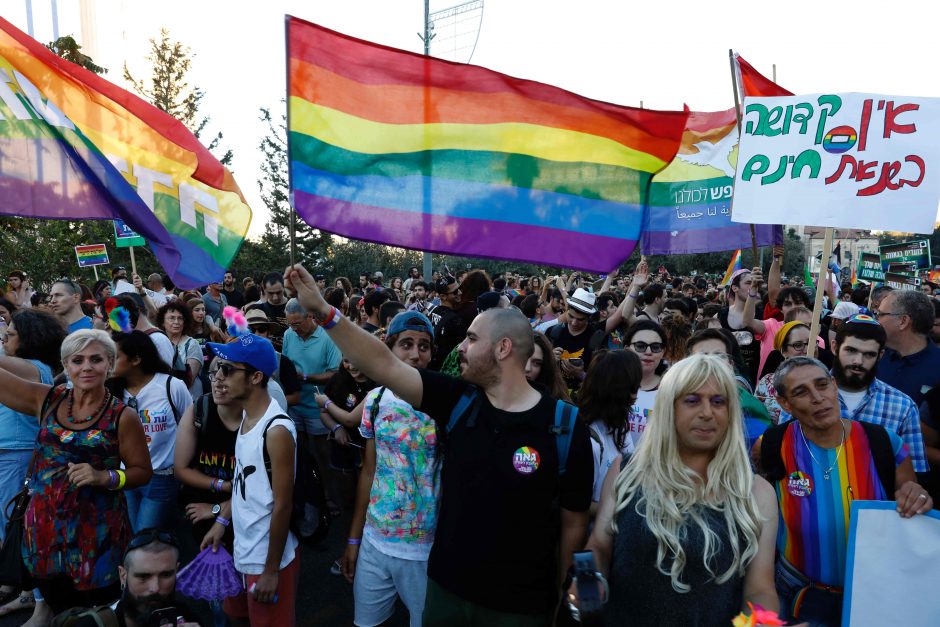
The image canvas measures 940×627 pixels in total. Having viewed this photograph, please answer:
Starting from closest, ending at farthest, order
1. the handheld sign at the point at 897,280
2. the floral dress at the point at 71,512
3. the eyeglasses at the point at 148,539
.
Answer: the eyeglasses at the point at 148,539, the floral dress at the point at 71,512, the handheld sign at the point at 897,280

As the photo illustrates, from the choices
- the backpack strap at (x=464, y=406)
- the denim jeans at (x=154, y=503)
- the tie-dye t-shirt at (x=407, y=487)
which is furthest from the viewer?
the denim jeans at (x=154, y=503)

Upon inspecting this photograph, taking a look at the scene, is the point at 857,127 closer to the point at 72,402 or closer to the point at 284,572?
the point at 284,572

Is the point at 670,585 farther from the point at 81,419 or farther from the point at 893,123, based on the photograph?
the point at 893,123

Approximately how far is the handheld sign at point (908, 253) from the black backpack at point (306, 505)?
40.1 ft

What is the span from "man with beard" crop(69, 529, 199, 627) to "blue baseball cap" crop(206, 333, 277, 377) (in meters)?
0.86

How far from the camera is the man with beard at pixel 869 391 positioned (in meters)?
3.32

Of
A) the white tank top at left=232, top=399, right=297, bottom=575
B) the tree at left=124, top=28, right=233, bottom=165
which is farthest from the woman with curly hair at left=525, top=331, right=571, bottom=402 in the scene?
the tree at left=124, top=28, right=233, bottom=165

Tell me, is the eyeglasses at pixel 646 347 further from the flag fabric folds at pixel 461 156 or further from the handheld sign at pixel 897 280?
the handheld sign at pixel 897 280

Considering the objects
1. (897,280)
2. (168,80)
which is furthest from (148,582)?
(168,80)

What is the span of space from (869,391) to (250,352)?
3.22 meters

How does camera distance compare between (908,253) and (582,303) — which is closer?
(582,303)

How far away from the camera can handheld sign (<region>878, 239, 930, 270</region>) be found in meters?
12.0

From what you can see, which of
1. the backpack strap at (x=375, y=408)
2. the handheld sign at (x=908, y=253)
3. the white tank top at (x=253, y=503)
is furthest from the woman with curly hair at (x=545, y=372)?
the handheld sign at (x=908, y=253)

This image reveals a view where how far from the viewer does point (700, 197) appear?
19.3 ft
